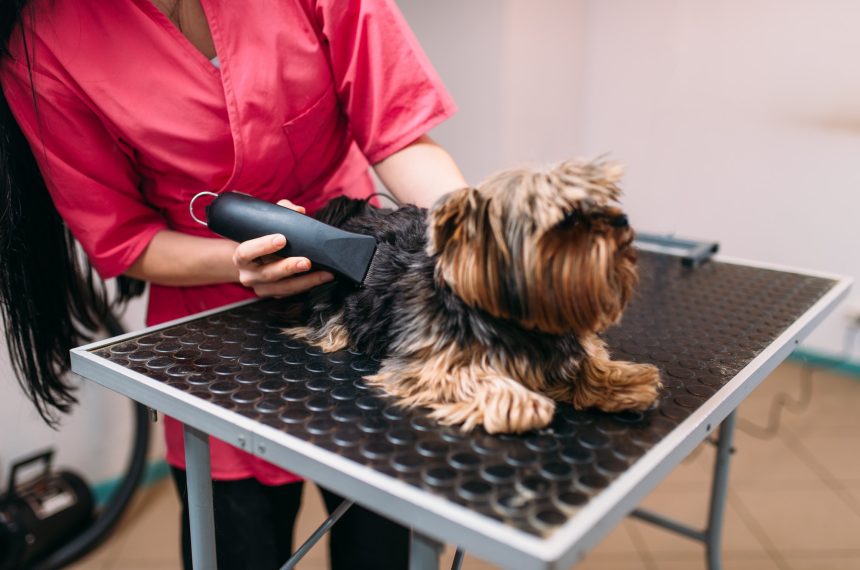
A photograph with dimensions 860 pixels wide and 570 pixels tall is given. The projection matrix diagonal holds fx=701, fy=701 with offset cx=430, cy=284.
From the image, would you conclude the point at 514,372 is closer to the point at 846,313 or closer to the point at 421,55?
the point at 421,55

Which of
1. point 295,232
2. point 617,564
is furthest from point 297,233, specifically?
point 617,564

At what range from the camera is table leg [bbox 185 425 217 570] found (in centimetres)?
90

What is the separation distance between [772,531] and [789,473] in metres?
0.33

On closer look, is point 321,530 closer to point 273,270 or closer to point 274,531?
point 274,531

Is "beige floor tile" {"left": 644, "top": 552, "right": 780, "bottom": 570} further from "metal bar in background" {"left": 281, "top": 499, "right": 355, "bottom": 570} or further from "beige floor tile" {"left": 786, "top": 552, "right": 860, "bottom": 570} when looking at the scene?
"metal bar in background" {"left": 281, "top": 499, "right": 355, "bottom": 570}

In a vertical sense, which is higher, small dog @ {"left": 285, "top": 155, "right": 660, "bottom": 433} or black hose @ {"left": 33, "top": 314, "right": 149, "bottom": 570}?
small dog @ {"left": 285, "top": 155, "right": 660, "bottom": 433}

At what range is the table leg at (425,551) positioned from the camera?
69cm

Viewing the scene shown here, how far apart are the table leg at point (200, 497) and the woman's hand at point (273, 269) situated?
0.73ft

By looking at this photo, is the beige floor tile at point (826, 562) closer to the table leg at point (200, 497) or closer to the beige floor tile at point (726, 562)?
the beige floor tile at point (726, 562)

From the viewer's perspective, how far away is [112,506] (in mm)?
2010

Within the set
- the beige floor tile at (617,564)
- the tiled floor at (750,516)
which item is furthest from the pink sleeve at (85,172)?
the beige floor tile at (617,564)

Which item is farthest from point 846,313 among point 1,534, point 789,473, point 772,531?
point 1,534

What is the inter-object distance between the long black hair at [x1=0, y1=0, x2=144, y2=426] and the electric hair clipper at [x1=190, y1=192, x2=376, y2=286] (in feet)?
0.88

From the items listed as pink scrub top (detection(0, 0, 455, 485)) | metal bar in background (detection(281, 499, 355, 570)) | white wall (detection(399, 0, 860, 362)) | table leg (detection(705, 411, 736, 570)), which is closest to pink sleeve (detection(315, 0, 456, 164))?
pink scrub top (detection(0, 0, 455, 485))
